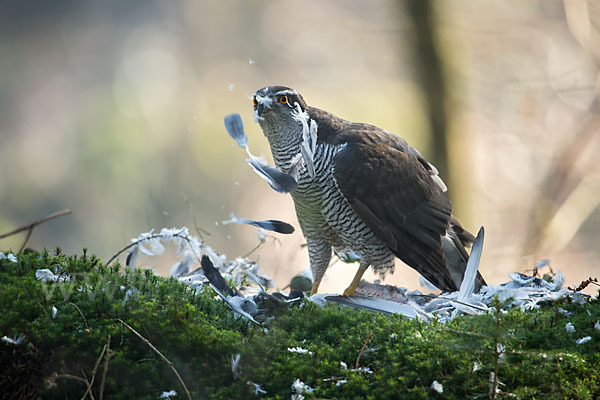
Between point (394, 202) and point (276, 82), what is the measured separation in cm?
558

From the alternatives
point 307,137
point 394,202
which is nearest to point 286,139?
point 307,137

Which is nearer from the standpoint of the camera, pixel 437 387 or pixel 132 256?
pixel 437 387

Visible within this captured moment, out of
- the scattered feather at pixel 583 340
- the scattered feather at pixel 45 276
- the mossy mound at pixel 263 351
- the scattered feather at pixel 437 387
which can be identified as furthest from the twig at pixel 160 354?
the scattered feather at pixel 583 340

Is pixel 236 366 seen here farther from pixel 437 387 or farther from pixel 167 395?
pixel 437 387

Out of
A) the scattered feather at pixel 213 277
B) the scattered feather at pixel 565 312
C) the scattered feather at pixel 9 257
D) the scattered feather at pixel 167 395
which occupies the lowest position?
the scattered feather at pixel 167 395

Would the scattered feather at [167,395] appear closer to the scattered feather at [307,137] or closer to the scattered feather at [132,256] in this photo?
the scattered feather at [132,256]

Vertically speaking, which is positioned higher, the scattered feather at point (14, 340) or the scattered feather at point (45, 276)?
the scattered feather at point (45, 276)

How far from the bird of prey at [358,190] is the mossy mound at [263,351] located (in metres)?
0.88

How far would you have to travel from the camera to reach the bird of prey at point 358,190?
10.1 ft

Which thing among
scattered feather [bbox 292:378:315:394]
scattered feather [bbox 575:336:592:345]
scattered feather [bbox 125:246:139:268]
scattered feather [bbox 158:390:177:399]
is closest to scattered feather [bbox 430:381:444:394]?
scattered feather [bbox 292:378:315:394]

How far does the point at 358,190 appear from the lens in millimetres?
3068

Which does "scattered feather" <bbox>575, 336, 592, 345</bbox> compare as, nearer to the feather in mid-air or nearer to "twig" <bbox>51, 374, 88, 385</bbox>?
the feather in mid-air

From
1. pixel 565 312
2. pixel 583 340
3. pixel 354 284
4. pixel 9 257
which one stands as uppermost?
pixel 354 284

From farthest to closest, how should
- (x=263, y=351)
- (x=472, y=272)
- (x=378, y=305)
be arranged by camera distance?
(x=472, y=272) < (x=378, y=305) < (x=263, y=351)
